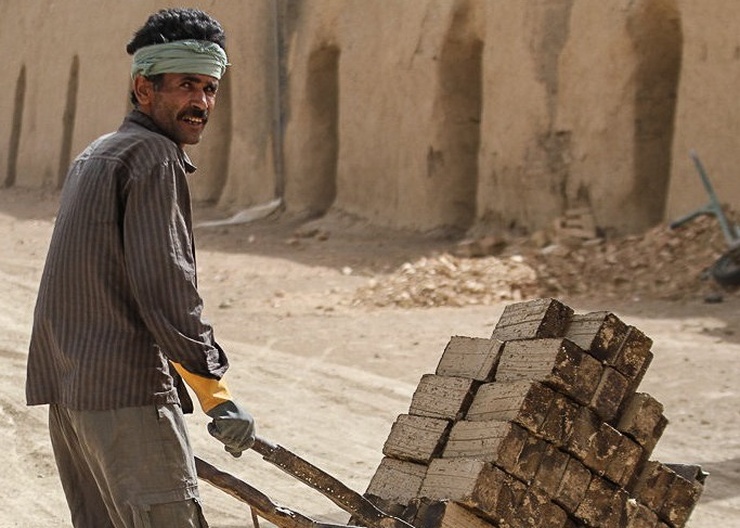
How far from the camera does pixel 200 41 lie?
3.31m

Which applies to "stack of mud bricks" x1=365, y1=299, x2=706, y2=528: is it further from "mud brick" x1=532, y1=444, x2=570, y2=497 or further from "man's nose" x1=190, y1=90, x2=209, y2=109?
"man's nose" x1=190, y1=90, x2=209, y2=109

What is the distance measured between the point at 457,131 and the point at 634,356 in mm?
11554

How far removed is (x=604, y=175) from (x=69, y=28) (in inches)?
547

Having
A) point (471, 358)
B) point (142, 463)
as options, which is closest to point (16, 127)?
point (471, 358)

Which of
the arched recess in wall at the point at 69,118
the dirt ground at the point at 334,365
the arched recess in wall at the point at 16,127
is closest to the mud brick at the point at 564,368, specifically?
the dirt ground at the point at 334,365

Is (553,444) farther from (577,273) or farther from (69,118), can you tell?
(69,118)

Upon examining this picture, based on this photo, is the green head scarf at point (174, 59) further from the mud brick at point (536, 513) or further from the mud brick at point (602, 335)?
the mud brick at point (536, 513)

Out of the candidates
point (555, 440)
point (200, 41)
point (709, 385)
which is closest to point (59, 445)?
point (200, 41)

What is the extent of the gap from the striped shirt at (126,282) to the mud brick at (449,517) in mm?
852

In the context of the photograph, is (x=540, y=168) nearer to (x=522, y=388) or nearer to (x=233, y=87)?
(x=233, y=87)

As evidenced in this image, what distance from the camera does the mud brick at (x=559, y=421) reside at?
3770 millimetres

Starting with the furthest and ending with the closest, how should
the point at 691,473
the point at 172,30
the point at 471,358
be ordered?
the point at 471,358
the point at 691,473
the point at 172,30

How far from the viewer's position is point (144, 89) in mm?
3309

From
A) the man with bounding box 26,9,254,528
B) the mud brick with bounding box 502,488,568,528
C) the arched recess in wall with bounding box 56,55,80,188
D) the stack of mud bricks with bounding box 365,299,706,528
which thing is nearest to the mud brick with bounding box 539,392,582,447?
the stack of mud bricks with bounding box 365,299,706,528
